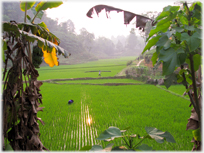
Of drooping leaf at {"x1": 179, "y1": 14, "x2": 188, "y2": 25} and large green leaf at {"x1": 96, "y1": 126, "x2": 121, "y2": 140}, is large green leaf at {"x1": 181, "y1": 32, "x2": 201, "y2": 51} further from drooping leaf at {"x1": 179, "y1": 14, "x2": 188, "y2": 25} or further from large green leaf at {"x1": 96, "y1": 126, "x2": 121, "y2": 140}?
large green leaf at {"x1": 96, "y1": 126, "x2": 121, "y2": 140}

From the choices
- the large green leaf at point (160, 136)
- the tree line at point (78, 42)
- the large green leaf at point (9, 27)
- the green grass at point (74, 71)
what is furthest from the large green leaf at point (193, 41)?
the tree line at point (78, 42)

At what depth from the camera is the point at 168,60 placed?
2.62 ft

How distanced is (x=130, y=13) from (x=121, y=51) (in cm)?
4423

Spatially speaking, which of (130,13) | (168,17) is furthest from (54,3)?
(168,17)

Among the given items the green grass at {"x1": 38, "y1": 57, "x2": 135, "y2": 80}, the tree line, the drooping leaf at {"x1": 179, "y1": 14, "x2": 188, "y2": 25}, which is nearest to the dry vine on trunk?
the drooping leaf at {"x1": 179, "y1": 14, "x2": 188, "y2": 25}

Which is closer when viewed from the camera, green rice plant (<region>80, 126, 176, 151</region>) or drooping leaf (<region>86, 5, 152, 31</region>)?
green rice plant (<region>80, 126, 176, 151</region>)

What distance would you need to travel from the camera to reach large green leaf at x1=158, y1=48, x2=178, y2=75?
2.58 feet

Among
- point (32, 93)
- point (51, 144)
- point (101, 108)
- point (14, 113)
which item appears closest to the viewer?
point (14, 113)

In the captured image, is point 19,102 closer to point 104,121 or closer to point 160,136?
point 160,136

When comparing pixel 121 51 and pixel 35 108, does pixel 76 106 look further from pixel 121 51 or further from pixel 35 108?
pixel 121 51

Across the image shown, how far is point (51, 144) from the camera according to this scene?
2.40 metres

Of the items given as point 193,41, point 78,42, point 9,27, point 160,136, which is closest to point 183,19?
point 193,41

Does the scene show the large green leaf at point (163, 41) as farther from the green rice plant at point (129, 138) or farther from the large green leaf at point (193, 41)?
the green rice plant at point (129, 138)

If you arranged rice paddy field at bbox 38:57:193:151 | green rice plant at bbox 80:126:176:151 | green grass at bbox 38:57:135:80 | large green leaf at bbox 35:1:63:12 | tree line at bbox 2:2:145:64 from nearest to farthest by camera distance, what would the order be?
green rice plant at bbox 80:126:176:151
large green leaf at bbox 35:1:63:12
rice paddy field at bbox 38:57:193:151
green grass at bbox 38:57:135:80
tree line at bbox 2:2:145:64
